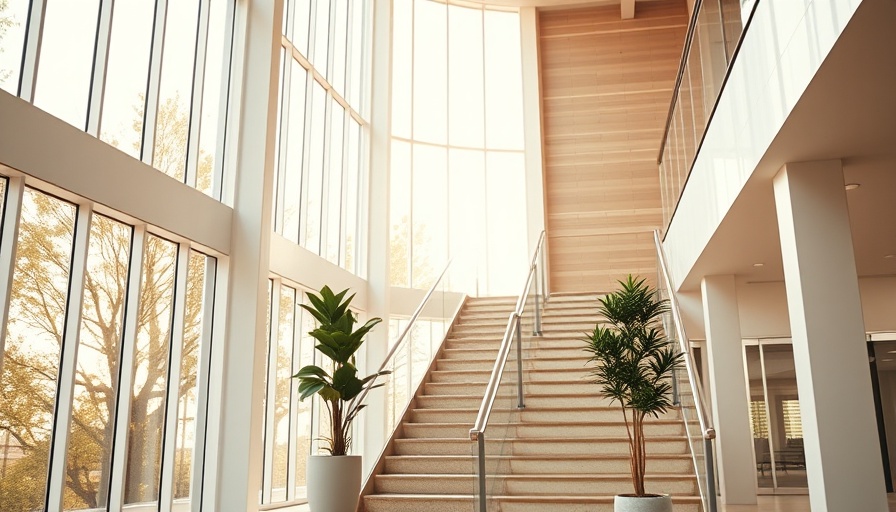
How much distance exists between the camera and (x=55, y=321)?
614 centimetres

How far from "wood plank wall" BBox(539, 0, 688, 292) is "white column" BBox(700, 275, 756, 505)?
5238mm

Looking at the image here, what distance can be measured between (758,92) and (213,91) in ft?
19.3

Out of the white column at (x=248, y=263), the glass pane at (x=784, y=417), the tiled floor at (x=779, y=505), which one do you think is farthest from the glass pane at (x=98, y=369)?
the glass pane at (x=784, y=417)

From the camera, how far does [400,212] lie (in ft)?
51.5

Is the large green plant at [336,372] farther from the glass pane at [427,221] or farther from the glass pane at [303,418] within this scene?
the glass pane at [427,221]

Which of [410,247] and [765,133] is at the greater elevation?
[410,247]

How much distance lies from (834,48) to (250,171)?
6.32m

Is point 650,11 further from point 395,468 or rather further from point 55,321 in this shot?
point 55,321

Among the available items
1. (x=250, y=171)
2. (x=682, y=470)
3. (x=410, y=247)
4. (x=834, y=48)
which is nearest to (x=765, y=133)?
(x=834, y=48)

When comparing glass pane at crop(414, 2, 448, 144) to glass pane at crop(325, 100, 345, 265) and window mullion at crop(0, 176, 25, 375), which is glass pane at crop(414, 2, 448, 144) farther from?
window mullion at crop(0, 176, 25, 375)

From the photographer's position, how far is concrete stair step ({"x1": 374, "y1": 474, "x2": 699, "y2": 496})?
23.6ft

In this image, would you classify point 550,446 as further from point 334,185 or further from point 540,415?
point 334,185

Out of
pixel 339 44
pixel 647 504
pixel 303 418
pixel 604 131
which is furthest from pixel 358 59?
pixel 647 504

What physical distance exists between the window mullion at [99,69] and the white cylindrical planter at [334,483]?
3.57 meters
